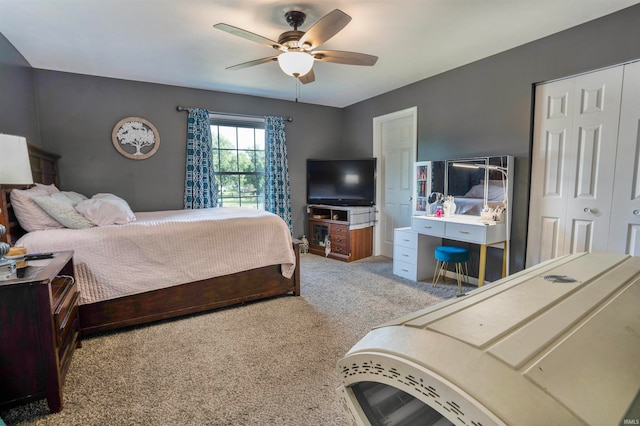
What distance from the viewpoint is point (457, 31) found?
105 inches

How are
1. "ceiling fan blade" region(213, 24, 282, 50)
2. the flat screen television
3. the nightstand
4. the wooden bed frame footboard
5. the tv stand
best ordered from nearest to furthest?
the nightstand → "ceiling fan blade" region(213, 24, 282, 50) → the wooden bed frame footboard → the tv stand → the flat screen television

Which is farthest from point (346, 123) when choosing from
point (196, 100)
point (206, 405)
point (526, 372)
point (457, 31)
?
point (526, 372)

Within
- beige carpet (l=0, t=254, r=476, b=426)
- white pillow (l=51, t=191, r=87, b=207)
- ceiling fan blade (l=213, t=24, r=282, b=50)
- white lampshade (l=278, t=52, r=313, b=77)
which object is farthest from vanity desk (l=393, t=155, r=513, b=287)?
white pillow (l=51, t=191, r=87, b=207)

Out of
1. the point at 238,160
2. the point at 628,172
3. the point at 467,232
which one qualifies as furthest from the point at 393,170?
the point at 628,172

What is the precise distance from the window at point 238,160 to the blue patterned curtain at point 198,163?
22 centimetres

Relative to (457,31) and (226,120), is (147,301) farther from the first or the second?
(457,31)

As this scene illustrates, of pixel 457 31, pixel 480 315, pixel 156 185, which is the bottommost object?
pixel 480 315

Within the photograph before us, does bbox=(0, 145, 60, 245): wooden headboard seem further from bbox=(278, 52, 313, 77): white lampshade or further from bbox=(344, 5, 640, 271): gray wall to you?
bbox=(344, 5, 640, 271): gray wall

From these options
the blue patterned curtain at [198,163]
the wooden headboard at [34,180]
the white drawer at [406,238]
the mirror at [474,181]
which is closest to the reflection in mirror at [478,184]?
the mirror at [474,181]

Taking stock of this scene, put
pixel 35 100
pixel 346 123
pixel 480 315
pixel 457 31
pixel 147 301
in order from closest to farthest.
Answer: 1. pixel 480 315
2. pixel 147 301
3. pixel 457 31
4. pixel 35 100
5. pixel 346 123

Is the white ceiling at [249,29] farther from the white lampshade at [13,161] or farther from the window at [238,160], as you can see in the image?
the white lampshade at [13,161]

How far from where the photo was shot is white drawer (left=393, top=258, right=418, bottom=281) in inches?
142

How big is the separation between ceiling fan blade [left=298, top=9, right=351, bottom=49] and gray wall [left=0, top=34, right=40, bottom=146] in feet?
8.61

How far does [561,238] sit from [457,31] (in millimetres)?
2109
